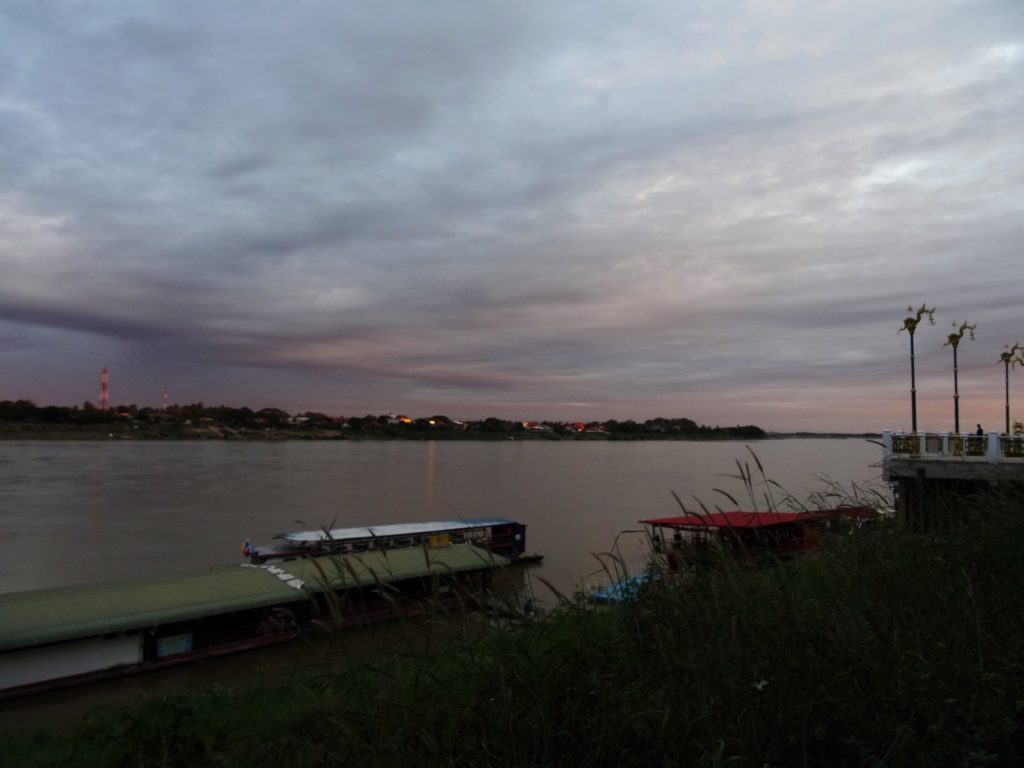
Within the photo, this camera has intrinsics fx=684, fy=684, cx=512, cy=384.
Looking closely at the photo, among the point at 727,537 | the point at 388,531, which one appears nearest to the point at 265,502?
the point at 388,531

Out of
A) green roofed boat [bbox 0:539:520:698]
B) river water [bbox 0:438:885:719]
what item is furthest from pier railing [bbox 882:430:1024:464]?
green roofed boat [bbox 0:539:520:698]

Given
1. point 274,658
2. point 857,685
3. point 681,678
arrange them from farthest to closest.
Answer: point 274,658, point 681,678, point 857,685

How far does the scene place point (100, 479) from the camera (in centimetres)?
5297

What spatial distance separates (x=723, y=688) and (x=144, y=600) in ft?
52.7

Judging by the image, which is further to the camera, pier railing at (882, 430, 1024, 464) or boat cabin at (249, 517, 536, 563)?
boat cabin at (249, 517, 536, 563)

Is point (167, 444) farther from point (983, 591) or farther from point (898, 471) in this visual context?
point (983, 591)

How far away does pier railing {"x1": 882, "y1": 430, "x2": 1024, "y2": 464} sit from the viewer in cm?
1597

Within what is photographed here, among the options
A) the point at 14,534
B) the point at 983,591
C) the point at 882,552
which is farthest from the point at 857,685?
the point at 14,534

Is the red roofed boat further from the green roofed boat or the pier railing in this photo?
the pier railing

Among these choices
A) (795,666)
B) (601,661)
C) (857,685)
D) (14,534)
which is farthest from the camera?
(14,534)

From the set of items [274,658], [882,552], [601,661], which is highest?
[882,552]

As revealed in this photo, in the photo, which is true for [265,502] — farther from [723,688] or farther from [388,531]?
[723,688]

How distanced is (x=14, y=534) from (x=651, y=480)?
47385mm

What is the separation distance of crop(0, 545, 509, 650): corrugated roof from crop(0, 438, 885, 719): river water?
8.24ft
